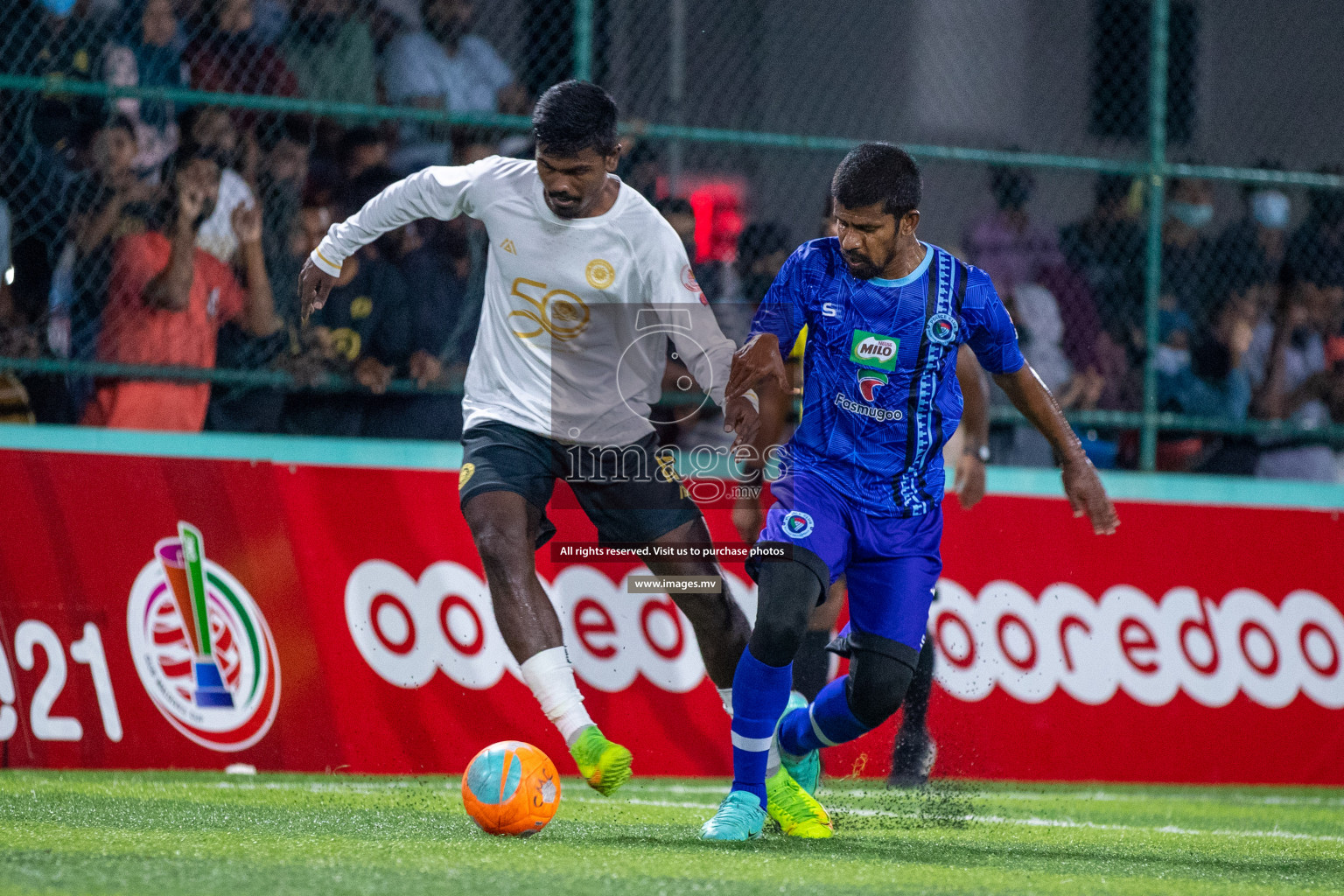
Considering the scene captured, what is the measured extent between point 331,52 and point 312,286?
2.80 meters

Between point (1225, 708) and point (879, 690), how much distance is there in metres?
3.77

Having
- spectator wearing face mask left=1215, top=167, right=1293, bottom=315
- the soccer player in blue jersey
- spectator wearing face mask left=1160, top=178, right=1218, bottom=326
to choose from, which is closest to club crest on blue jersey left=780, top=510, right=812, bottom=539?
the soccer player in blue jersey

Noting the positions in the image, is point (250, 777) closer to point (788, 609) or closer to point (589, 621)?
point (589, 621)

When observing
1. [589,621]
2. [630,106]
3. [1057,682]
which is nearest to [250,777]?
[589,621]

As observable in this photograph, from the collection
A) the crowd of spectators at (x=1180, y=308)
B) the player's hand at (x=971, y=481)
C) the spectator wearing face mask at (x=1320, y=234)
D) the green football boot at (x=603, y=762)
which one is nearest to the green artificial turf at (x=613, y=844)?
the green football boot at (x=603, y=762)

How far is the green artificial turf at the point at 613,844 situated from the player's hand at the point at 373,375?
1826 mm

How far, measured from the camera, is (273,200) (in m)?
7.68

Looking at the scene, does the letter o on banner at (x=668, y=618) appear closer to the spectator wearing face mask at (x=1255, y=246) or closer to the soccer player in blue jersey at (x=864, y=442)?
the soccer player in blue jersey at (x=864, y=442)

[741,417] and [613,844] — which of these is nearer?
[613,844]

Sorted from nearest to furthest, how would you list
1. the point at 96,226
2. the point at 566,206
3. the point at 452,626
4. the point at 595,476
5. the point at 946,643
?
the point at 566,206, the point at 595,476, the point at 452,626, the point at 96,226, the point at 946,643

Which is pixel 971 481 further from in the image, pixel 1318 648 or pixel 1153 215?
pixel 1153 215

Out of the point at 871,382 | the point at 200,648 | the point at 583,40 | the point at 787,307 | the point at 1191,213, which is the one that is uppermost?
the point at 583,40

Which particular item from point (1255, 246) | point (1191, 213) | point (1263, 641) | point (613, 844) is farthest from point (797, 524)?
point (1255, 246)

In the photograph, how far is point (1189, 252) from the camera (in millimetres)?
9156
